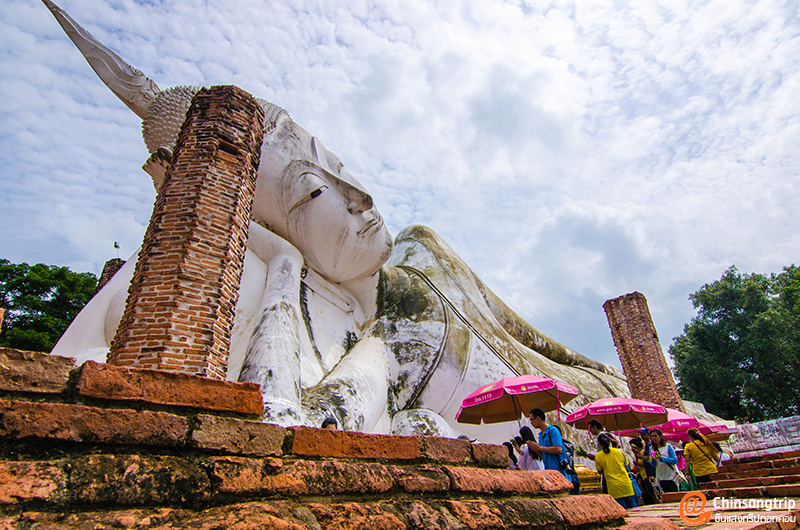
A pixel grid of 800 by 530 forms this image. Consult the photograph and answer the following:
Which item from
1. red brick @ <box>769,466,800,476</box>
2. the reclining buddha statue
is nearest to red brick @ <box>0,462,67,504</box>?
the reclining buddha statue

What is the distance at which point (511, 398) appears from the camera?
6.44 meters

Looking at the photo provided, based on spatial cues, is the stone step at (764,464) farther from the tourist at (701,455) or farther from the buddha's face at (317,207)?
the buddha's face at (317,207)

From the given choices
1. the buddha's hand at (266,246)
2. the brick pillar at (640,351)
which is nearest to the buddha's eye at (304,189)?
the buddha's hand at (266,246)

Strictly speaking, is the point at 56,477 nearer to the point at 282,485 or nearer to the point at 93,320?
the point at 282,485

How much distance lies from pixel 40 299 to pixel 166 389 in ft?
64.2

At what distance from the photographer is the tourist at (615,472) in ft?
12.0

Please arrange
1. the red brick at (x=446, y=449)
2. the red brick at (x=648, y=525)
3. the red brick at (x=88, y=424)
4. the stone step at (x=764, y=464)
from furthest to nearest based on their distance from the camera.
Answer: the stone step at (x=764, y=464) → the red brick at (x=648, y=525) → the red brick at (x=446, y=449) → the red brick at (x=88, y=424)

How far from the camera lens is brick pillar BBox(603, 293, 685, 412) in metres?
11.6

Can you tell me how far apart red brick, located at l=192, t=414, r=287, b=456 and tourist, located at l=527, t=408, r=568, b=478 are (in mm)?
2571

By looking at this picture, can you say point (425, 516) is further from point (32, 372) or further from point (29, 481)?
point (32, 372)

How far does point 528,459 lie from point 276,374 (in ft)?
8.40

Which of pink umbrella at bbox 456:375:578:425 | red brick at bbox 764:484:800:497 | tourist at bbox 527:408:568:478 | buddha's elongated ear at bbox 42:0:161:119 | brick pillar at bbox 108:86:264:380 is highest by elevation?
buddha's elongated ear at bbox 42:0:161:119

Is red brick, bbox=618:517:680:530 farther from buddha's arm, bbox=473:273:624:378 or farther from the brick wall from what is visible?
buddha's arm, bbox=473:273:624:378

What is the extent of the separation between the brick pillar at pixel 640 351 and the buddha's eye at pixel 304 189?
388 inches
